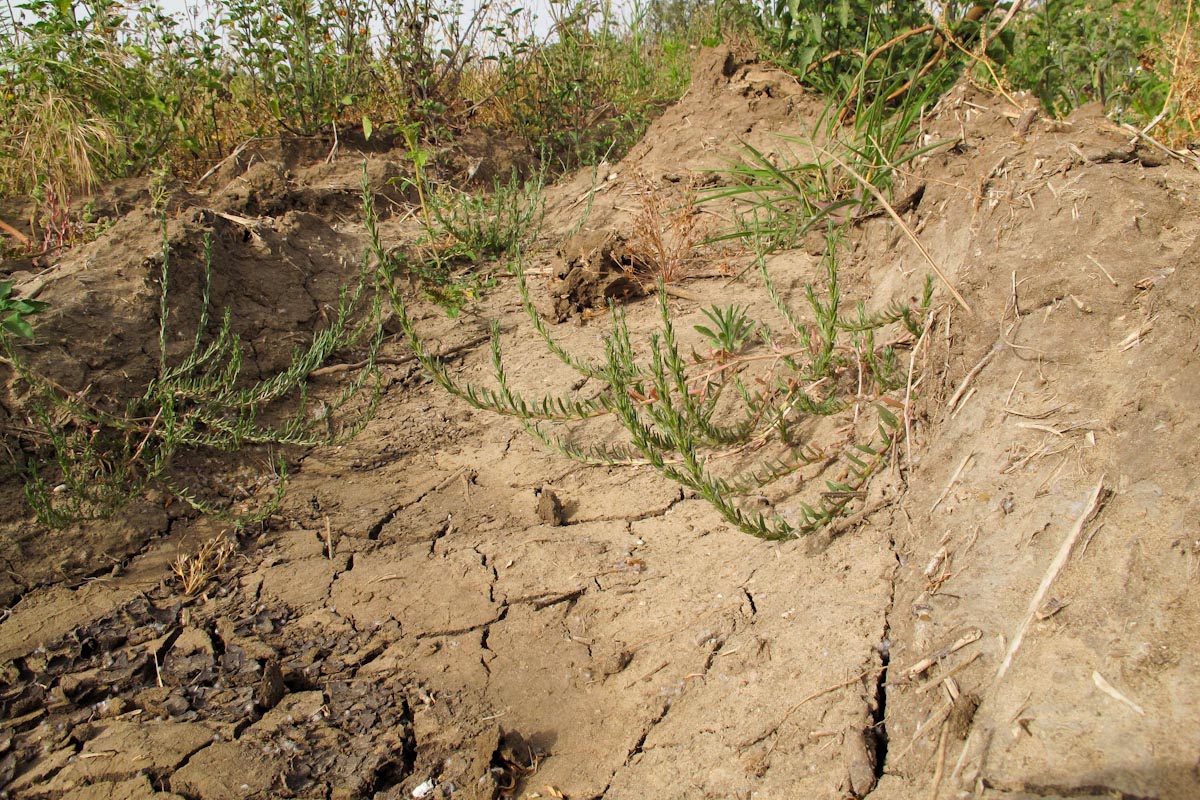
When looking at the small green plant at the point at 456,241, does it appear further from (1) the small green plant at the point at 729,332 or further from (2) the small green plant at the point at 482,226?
(1) the small green plant at the point at 729,332

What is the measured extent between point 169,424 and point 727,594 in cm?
181

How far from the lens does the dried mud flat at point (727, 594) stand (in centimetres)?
150

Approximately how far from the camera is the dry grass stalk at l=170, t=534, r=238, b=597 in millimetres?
2533

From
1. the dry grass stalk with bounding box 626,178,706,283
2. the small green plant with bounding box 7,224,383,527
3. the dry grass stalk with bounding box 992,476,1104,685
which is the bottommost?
the dry grass stalk with bounding box 992,476,1104,685

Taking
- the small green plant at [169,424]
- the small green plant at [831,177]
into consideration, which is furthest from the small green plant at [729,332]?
the small green plant at [169,424]

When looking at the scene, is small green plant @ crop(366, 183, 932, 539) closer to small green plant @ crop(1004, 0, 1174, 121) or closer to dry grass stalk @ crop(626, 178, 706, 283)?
dry grass stalk @ crop(626, 178, 706, 283)

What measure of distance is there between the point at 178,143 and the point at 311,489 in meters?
2.57

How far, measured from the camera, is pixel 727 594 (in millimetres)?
2180

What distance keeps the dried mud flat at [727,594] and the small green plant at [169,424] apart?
10cm

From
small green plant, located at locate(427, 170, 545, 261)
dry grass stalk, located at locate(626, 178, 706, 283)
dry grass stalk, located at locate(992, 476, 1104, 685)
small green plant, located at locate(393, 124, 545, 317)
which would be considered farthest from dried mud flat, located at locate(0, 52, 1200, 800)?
small green plant, located at locate(427, 170, 545, 261)

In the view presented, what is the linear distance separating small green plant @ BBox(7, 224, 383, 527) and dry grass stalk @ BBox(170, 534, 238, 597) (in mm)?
95

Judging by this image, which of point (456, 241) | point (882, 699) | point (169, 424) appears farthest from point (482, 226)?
point (882, 699)

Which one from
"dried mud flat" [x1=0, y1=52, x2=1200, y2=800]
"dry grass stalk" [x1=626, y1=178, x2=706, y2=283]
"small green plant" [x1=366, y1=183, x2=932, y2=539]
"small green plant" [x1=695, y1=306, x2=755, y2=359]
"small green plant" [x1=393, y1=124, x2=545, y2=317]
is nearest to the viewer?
"dried mud flat" [x1=0, y1=52, x2=1200, y2=800]

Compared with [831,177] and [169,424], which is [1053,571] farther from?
[169,424]
